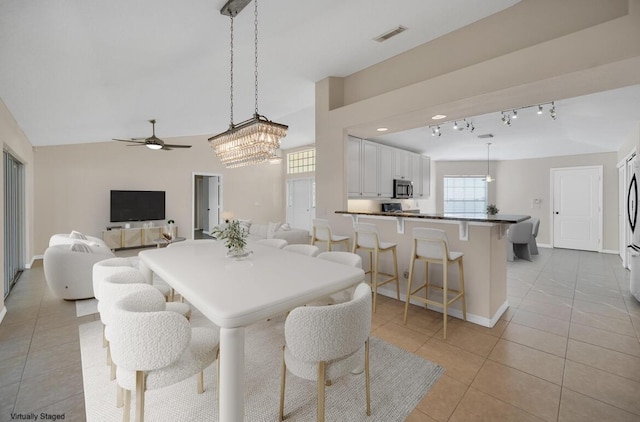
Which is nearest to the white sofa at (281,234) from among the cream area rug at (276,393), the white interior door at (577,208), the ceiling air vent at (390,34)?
the cream area rug at (276,393)

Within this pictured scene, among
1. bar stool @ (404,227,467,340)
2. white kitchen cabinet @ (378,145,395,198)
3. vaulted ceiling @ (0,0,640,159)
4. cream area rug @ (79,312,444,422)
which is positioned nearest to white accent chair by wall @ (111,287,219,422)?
cream area rug @ (79,312,444,422)

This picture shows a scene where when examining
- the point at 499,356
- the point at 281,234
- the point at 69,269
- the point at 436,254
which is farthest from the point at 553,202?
the point at 69,269

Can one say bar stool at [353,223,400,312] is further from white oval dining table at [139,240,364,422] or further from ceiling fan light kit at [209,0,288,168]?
ceiling fan light kit at [209,0,288,168]

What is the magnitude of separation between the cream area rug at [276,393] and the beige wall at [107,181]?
5451mm

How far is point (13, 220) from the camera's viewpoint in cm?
417

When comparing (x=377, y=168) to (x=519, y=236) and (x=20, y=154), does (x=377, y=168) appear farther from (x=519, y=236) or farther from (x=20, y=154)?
(x=20, y=154)

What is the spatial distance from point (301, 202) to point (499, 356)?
7.44 meters

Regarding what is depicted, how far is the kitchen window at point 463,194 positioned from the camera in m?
8.25

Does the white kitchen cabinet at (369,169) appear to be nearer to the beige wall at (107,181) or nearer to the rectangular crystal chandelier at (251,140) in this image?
the rectangular crystal chandelier at (251,140)

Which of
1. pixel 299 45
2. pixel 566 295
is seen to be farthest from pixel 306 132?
pixel 566 295

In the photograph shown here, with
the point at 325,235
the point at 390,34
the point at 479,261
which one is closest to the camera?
the point at 479,261

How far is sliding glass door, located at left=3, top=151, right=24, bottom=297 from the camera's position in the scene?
371 centimetres

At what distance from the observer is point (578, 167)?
6.58 meters

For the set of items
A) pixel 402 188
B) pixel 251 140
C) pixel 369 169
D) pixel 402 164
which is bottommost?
pixel 402 188
